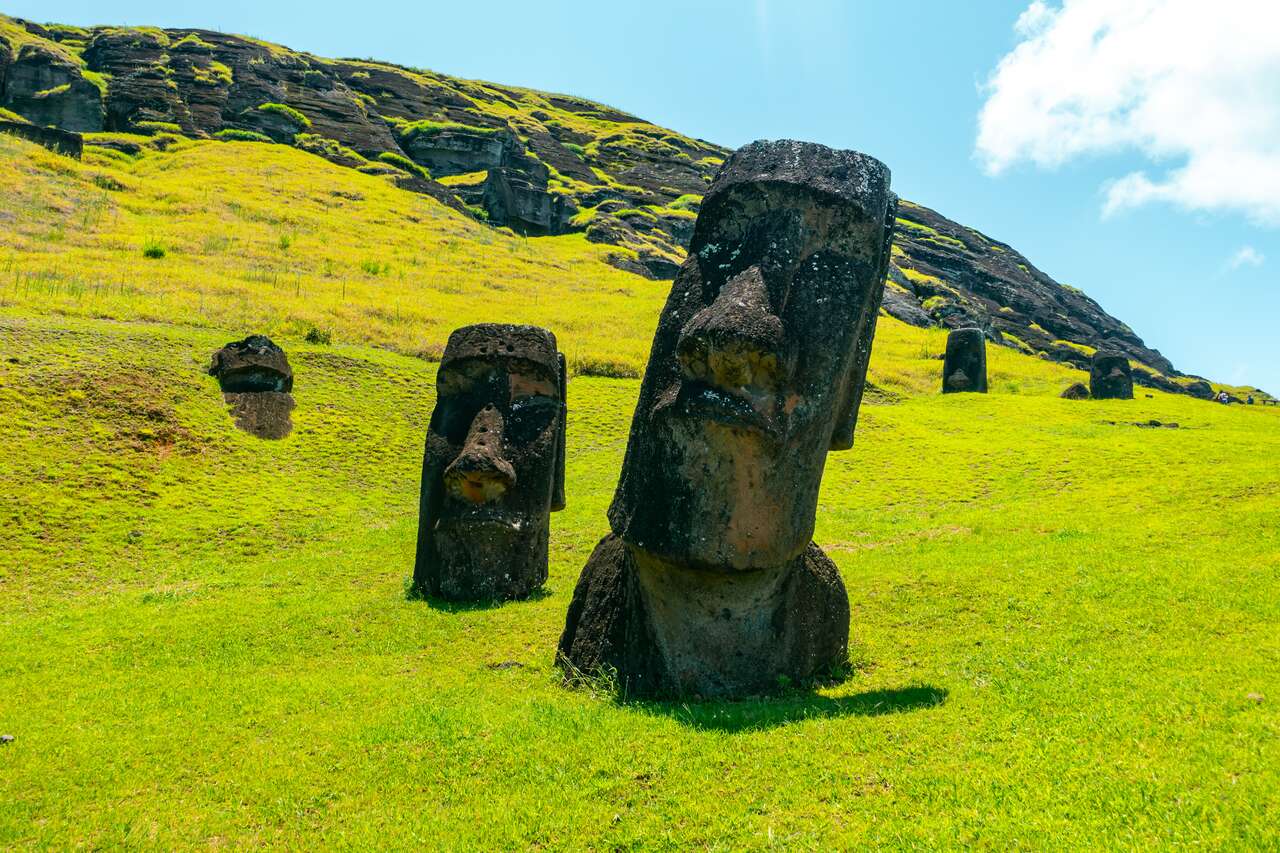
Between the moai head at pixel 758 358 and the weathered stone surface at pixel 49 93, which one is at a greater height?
the weathered stone surface at pixel 49 93

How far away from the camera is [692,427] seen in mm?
6605

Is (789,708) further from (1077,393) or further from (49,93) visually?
(49,93)

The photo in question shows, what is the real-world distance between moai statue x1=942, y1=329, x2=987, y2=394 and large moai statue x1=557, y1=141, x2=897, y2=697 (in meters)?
29.9

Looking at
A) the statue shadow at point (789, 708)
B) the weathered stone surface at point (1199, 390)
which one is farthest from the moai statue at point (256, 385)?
the weathered stone surface at point (1199, 390)

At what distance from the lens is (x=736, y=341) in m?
6.41

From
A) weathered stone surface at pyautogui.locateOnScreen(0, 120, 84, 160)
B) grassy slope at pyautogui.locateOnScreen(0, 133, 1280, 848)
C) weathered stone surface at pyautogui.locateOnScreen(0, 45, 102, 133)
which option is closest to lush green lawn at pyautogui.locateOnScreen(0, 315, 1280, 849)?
grassy slope at pyautogui.locateOnScreen(0, 133, 1280, 848)

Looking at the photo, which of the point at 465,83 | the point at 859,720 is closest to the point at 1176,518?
the point at 859,720

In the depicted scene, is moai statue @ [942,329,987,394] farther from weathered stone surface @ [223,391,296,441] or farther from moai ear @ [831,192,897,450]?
moai ear @ [831,192,897,450]

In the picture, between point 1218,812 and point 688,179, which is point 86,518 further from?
point 688,179

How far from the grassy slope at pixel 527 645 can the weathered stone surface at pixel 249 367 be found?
67 cm

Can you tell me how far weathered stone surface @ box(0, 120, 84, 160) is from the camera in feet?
158

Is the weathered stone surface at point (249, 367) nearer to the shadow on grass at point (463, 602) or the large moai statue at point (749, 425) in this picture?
the shadow on grass at point (463, 602)

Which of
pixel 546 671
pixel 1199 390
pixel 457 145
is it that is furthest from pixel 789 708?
pixel 457 145

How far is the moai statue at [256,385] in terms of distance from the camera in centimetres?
1989
